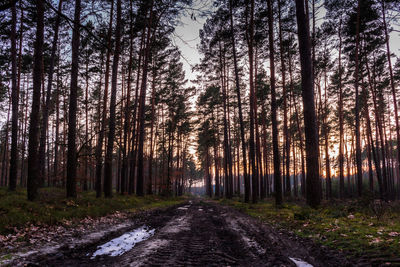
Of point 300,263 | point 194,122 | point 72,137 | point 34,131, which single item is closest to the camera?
point 300,263

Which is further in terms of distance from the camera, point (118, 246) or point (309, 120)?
point (309, 120)

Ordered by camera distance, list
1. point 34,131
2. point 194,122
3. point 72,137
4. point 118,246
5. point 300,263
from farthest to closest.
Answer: point 194,122, point 72,137, point 34,131, point 118,246, point 300,263

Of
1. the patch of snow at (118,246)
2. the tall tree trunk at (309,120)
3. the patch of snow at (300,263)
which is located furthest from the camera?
the tall tree trunk at (309,120)

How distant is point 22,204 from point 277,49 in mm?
18431

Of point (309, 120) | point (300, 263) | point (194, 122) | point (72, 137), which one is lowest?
point (300, 263)

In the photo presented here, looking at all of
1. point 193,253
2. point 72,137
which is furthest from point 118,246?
point 72,137

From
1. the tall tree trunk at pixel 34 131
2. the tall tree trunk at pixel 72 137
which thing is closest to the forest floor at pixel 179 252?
the tall tree trunk at pixel 34 131

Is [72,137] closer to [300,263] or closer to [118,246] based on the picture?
[118,246]

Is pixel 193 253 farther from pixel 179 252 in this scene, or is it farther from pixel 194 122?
pixel 194 122

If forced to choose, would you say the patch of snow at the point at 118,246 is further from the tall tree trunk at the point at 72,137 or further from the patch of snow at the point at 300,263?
the tall tree trunk at the point at 72,137

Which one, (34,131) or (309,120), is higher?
(309,120)

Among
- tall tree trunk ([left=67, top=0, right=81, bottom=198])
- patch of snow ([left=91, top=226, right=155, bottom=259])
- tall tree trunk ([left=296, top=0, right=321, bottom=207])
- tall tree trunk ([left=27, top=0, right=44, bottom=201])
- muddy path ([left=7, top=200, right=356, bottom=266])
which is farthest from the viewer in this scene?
tall tree trunk ([left=67, top=0, right=81, bottom=198])

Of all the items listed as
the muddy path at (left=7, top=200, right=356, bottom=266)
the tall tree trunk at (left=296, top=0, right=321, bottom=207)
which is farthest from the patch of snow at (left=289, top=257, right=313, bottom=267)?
the tall tree trunk at (left=296, top=0, right=321, bottom=207)

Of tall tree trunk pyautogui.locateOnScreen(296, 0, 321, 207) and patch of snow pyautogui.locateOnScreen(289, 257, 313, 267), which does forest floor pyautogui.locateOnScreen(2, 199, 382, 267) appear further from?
tall tree trunk pyautogui.locateOnScreen(296, 0, 321, 207)
